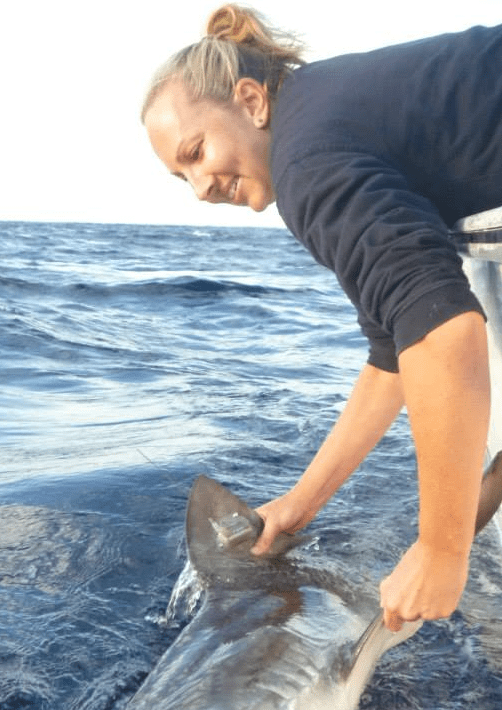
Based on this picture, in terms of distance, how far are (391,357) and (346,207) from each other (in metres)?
0.87

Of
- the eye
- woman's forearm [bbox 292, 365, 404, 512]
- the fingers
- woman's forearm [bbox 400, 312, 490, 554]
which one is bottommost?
the fingers

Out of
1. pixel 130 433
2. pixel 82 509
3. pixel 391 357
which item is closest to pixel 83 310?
pixel 130 433

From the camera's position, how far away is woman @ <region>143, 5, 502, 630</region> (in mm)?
1877

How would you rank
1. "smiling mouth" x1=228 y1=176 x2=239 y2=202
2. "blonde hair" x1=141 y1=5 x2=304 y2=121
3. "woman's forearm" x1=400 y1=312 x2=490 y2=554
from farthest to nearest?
"smiling mouth" x1=228 y1=176 x2=239 y2=202
"blonde hair" x1=141 y1=5 x2=304 y2=121
"woman's forearm" x1=400 y1=312 x2=490 y2=554

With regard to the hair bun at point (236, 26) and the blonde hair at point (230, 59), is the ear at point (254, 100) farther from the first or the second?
the hair bun at point (236, 26)

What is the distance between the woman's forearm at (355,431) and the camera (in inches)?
115

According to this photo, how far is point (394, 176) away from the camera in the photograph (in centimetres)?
205

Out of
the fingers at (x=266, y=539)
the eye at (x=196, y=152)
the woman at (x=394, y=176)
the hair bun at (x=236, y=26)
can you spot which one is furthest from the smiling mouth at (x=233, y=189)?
the fingers at (x=266, y=539)

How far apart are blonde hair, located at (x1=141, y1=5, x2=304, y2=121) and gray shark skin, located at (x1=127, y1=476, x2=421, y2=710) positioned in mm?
1204

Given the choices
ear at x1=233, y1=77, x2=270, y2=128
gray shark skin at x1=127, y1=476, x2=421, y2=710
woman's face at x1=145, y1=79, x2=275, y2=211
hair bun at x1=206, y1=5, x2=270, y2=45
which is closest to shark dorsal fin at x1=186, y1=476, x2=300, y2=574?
gray shark skin at x1=127, y1=476, x2=421, y2=710

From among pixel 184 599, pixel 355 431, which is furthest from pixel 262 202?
pixel 184 599

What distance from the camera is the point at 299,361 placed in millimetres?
8648

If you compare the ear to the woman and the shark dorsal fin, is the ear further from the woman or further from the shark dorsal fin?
the shark dorsal fin

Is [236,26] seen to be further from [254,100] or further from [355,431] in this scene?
[355,431]
